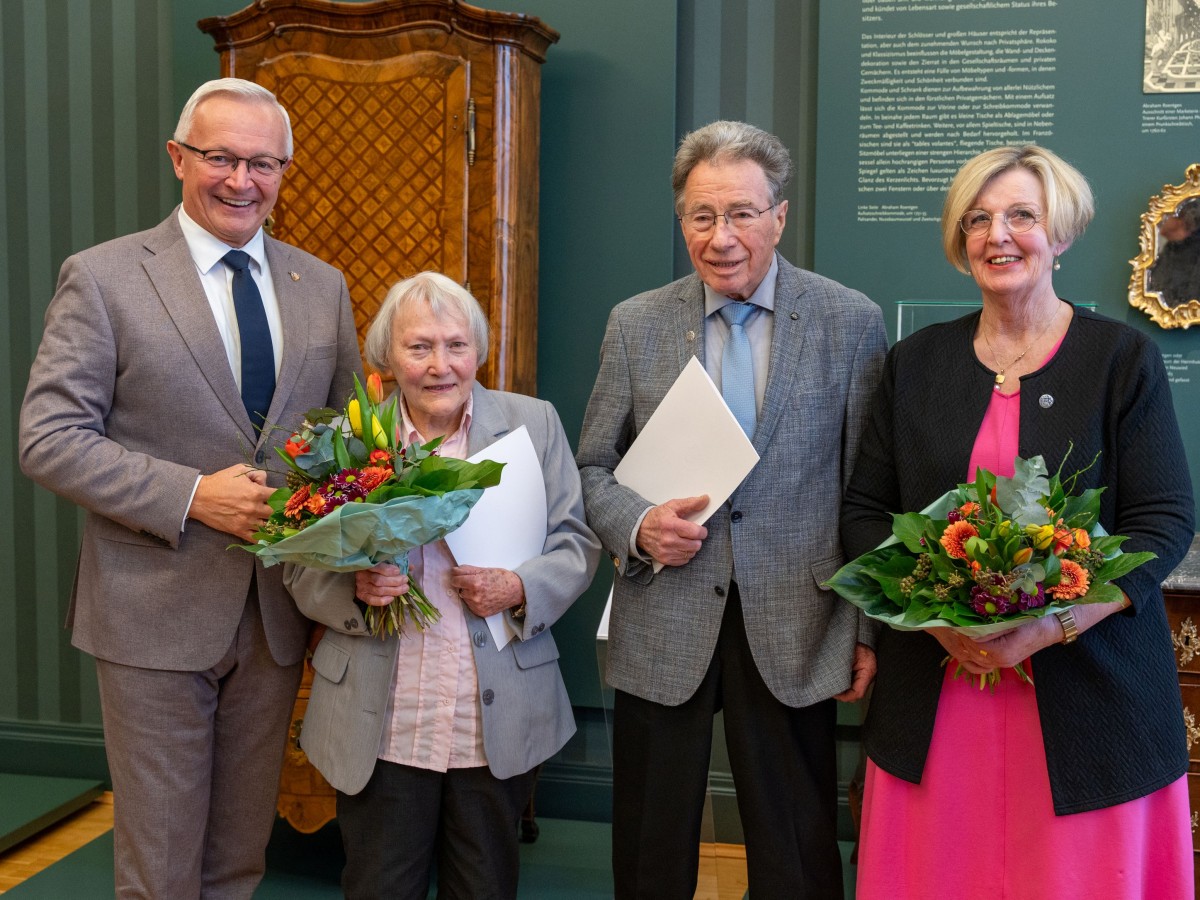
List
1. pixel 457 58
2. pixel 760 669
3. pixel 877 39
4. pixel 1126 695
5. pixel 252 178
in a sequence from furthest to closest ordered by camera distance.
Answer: pixel 877 39, pixel 457 58, pixel 252 178, pixel 760 669, pixel 1126 695

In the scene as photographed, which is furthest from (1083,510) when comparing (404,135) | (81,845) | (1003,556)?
(81,845)

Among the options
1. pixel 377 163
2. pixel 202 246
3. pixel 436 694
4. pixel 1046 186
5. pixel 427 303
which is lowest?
pixel 436 694

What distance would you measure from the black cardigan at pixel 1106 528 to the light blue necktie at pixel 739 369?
34cm

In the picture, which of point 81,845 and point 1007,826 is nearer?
point 1007,826

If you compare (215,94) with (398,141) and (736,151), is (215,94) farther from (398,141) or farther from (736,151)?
(736,151)

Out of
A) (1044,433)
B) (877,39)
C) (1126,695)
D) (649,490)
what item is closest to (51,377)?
(649,490)

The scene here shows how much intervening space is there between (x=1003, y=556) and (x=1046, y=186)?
70 centimetres

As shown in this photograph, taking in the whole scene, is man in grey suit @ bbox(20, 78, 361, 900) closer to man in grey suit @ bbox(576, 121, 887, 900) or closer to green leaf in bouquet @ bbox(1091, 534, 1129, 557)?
man in grey suit @ bbox(576, 121, 887, 900)

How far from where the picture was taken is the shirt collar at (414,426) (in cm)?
230

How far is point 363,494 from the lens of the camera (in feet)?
6.52

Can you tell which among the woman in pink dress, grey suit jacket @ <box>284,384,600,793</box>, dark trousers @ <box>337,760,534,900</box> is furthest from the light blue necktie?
dark trousers @ <box>337,760,534,900</box>

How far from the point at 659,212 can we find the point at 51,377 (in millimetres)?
1974

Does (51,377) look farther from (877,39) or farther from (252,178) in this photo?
(877,39)

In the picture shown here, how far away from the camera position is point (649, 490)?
2.35 meters
